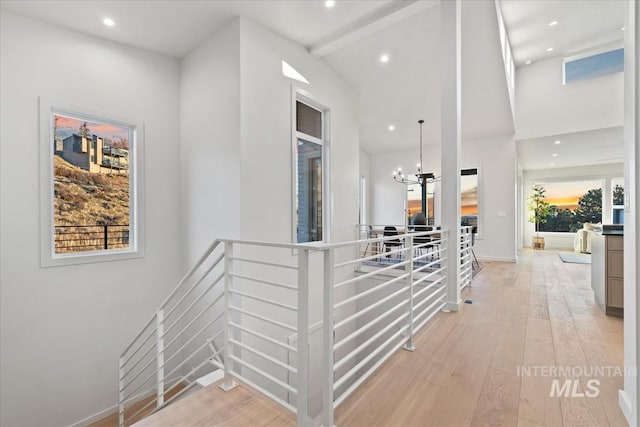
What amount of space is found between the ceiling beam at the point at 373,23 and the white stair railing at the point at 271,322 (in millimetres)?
2656

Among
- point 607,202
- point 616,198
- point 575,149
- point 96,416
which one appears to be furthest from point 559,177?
point 96,416

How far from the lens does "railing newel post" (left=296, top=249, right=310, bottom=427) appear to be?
150cm

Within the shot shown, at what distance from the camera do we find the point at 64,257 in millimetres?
3334

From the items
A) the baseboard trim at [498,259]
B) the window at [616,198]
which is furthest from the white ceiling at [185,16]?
the window at [616,198]

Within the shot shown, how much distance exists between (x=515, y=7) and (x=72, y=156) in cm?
727

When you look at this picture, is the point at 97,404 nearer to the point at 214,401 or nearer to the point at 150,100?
the point at 214,401

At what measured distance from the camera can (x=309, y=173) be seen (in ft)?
14.8

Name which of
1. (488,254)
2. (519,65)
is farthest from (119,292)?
(519,65)

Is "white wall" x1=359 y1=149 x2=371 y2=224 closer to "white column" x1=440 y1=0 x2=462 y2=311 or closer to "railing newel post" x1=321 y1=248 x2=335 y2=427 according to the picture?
"white column" x1=440 y1=0 x2=462 y2=311

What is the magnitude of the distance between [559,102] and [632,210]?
6686 mm

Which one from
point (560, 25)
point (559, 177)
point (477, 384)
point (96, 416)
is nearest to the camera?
point (477, 384)

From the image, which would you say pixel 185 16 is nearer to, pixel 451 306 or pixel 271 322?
pixel 271 322

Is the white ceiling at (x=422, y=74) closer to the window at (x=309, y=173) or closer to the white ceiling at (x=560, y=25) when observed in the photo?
the window at (x=309, y=173)

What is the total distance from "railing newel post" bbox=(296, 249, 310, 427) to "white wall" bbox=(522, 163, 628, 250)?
1162cm
